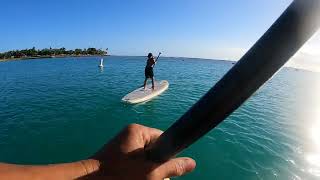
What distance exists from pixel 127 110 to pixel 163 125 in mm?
3493

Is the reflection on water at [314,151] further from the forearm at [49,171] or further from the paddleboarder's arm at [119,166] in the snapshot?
the forearm at [49,171]

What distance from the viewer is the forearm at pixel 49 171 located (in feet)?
4.88

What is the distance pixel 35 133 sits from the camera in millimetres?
13523

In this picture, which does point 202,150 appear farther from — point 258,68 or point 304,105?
point 304,105

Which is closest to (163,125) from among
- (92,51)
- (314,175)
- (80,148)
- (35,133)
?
(80,148)

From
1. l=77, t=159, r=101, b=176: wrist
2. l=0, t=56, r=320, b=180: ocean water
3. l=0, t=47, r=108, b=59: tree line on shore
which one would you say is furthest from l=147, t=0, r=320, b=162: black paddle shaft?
l=0, t=47, r=108, b=59: tree line on shore

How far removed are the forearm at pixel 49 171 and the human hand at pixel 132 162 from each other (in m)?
0.02

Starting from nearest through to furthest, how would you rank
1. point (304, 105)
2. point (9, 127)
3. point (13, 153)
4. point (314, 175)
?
1. point (314, 175)
2. point (13, 153)
3. point (9, 127)
4. point (304, 105)

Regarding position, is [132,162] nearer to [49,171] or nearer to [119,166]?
[119,166]

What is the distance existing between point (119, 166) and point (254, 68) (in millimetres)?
1061

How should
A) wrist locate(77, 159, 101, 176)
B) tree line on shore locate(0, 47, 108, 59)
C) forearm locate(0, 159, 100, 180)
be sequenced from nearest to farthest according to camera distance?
forearm locate(0, 159, 100, 180) → wrist locate(77, 159, 101, 176) → tree line on shore locate(0, 47, 108, 59)

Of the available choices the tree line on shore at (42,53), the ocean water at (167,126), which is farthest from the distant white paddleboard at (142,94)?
the tree line on shore at (42,53)

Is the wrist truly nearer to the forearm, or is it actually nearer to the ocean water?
the forearm

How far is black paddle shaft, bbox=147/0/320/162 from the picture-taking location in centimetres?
74
